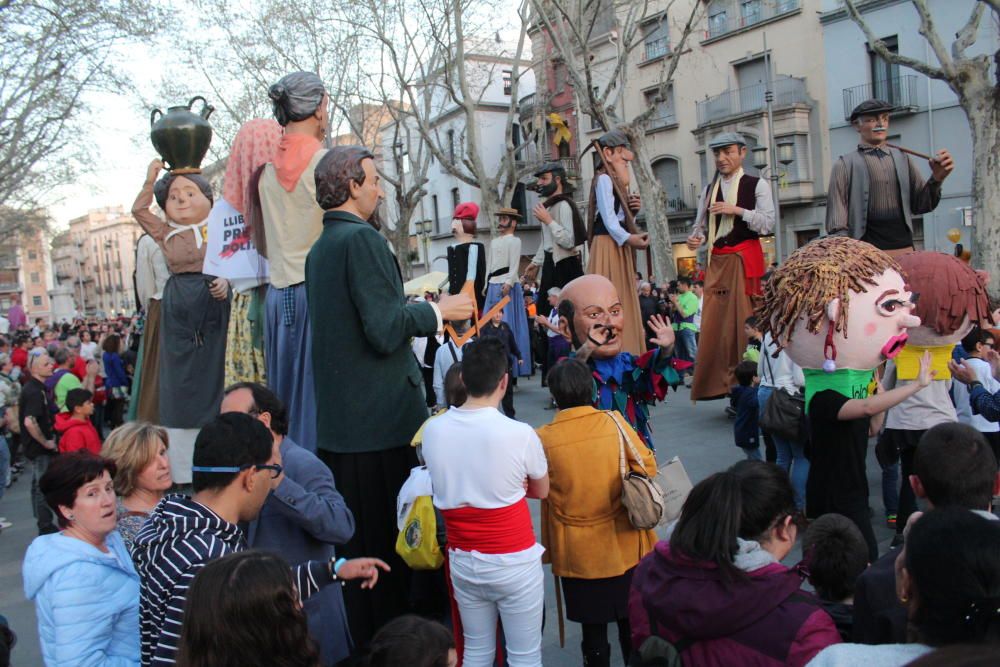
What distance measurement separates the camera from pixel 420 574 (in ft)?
12.0

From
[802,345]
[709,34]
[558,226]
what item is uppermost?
[709,34]

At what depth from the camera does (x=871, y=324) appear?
3318 mm

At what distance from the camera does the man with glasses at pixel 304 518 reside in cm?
278

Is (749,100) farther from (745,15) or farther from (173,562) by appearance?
(173,562)

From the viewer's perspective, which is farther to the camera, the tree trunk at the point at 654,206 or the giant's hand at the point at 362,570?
the tree trunk at the point at 654,206

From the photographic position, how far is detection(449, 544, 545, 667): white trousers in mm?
3270

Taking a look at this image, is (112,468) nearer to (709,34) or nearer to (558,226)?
(558,226)

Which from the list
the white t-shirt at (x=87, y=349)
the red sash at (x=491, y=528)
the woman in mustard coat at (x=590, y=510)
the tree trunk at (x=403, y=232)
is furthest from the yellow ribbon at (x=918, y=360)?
the tree trunk at (x=403, y=232)

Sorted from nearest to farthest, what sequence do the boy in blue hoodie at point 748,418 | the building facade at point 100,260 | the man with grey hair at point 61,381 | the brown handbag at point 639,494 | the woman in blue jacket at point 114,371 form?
the brown handbag at point 639,494 → the boy in blue hoodie at point 748,418 → the man with grey hair at point 61,381 → the woman in blue jacket at point 114,371 → the building facade at point 100,260

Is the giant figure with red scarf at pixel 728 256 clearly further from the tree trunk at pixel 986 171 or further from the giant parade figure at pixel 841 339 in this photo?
the tree trunk at pixel 986 171

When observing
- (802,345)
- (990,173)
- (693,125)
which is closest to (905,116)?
(693,125)

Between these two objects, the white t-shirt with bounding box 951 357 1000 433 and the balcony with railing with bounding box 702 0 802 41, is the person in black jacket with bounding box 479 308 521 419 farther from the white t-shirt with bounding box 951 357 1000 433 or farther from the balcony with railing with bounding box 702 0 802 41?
the balcony with railing with bounding box 702 0 802 41

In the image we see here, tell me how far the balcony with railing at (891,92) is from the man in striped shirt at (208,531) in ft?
80.2

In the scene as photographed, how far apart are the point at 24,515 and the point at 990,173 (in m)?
12.7
